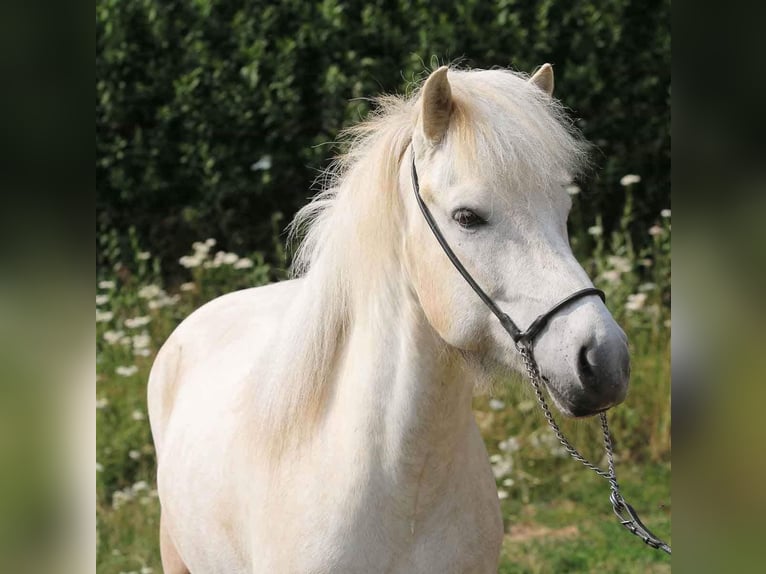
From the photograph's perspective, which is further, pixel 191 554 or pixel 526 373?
pixel 191 554

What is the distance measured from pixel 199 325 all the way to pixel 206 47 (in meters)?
3.43

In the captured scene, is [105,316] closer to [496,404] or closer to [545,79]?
[496,404]

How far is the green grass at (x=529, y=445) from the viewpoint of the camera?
445 centimetres

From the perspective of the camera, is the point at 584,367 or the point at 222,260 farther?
the point at 222,260

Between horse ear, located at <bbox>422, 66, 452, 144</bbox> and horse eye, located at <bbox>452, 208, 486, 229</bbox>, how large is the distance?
0.70 ft

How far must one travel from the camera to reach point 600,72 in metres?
6.62

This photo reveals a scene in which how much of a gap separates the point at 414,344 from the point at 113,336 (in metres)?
3.53

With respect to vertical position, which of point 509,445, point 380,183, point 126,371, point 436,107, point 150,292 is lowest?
Result: point 509,445

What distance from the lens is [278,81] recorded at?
640cm

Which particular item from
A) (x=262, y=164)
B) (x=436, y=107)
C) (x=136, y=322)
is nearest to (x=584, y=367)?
(x=436, y=107)
